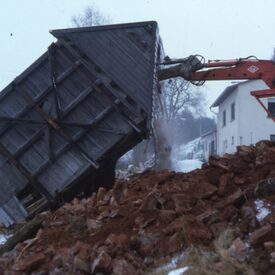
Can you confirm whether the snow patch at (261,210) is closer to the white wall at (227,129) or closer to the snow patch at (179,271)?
the snow patch at (179,271)

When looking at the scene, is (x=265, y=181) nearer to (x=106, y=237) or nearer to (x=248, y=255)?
(x=248, y=255)

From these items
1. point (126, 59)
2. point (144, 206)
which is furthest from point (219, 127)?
point (144, 206)

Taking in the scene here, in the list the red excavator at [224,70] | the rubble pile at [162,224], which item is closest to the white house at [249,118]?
the red excavator at [224,70]

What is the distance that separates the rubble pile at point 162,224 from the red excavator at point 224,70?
126 inches

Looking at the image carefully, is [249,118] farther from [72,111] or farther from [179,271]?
[179,271]

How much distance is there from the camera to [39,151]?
28.6 feet

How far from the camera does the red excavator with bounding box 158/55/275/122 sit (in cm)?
978

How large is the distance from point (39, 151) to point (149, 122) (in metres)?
1.95

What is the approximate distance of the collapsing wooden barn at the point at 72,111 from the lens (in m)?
8.43

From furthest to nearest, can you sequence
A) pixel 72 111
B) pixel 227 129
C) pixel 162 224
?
pixel 227 129, pixel 72 111, pixel 162 224

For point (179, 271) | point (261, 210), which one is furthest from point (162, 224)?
point (261, 210)

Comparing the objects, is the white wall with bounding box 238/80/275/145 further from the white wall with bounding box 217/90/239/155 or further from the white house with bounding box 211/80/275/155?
the white wall with bounding box 217/90/239/155

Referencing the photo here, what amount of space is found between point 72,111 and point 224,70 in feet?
10.8

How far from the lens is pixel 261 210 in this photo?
5121mm
